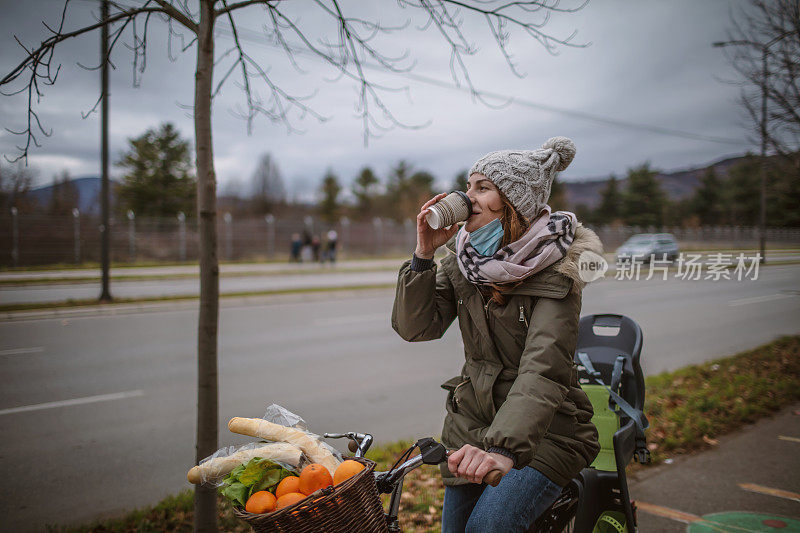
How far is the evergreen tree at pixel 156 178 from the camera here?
38875 mm

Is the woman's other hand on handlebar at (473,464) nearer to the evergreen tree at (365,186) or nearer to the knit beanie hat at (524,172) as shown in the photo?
the knit beanie hat at (524,172)

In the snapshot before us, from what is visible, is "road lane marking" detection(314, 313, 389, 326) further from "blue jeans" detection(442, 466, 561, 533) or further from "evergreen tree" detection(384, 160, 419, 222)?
"evergreen tree" detection(384, 160, 419, 222)

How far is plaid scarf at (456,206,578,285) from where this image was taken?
187 cm

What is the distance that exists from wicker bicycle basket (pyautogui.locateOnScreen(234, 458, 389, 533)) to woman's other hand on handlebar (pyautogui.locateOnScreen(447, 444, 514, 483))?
0.26 m

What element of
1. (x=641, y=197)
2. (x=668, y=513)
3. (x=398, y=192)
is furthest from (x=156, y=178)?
(x=668, y=513)

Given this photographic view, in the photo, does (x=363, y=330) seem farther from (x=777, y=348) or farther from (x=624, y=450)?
(x=624, y=450)

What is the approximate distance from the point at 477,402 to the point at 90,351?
324 inches

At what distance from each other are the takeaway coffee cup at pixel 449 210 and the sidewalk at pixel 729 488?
2546mm

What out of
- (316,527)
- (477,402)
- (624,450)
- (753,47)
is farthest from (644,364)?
(316,527)

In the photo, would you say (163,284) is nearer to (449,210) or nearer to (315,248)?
(315,248)

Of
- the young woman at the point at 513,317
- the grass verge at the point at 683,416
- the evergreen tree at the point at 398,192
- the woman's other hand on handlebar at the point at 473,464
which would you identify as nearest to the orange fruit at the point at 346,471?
the woman's other hand on handlebar at the point at 473,464

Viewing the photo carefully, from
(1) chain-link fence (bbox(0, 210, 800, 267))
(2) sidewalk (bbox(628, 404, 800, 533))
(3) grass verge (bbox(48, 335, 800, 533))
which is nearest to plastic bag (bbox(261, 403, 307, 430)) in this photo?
(3) grass verge (bbox(48, 335, 800, 533))

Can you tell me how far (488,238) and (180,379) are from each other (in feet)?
20.1

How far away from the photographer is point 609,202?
180ft
